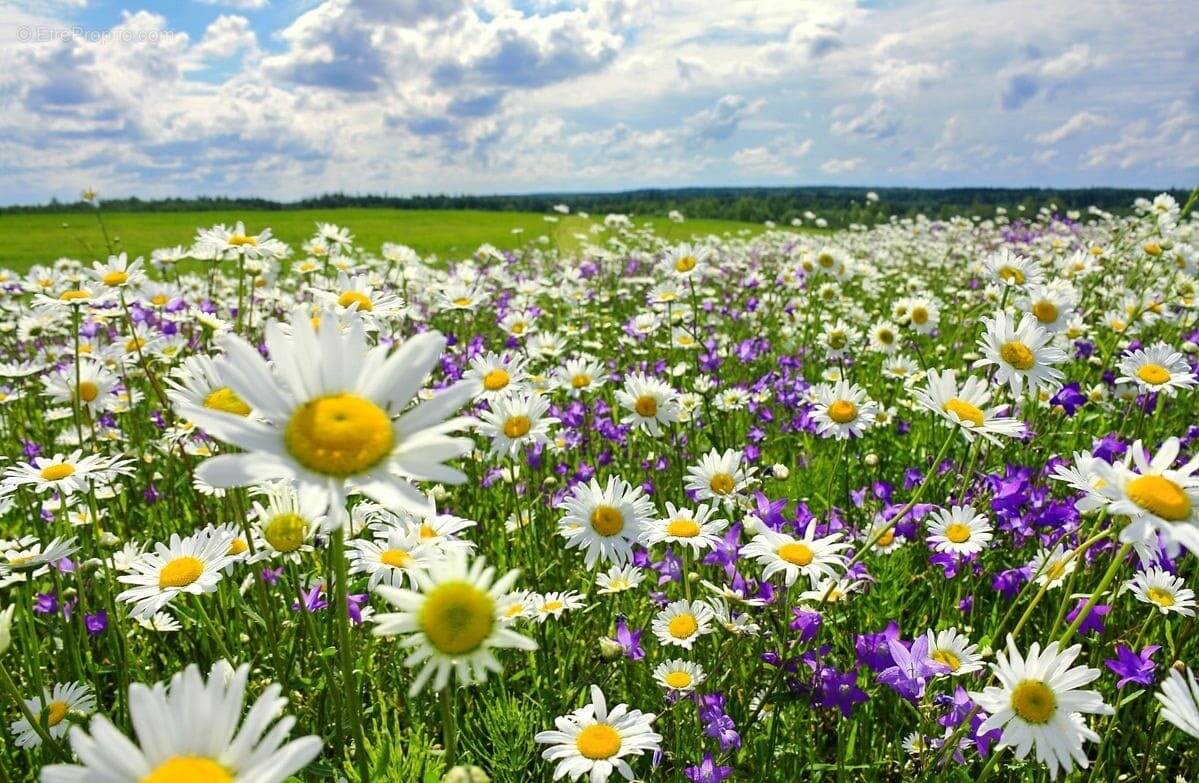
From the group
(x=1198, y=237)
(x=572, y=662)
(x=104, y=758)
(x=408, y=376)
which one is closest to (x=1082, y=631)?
(x=572, y=662)

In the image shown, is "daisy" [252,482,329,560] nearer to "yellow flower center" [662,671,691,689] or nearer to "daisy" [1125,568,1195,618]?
"yellow flower center" [662,671,691,689]

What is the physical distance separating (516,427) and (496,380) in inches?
23.5

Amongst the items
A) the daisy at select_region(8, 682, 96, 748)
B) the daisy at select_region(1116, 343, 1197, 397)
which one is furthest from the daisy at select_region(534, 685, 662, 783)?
the daisy at select_region(1116, 343, 1197, 397)

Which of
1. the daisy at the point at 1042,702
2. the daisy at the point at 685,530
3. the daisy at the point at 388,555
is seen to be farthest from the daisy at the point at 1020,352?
the daisy at the point at 388,555

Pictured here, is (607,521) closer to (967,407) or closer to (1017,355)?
(967,407)

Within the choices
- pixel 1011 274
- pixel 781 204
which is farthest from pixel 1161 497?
pixel 781 204

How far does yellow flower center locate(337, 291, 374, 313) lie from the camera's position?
361 centimetres

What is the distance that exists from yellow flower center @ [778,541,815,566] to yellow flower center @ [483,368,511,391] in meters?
1.94

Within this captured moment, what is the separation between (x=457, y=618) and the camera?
4.38ft

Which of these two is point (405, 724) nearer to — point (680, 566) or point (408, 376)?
point (680, 566)

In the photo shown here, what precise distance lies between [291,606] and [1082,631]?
3.40 m

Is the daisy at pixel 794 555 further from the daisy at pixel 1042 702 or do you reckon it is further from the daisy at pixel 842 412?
the daisy at pixel 842 412

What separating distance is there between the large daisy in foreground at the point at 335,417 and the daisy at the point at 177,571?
4.00ft

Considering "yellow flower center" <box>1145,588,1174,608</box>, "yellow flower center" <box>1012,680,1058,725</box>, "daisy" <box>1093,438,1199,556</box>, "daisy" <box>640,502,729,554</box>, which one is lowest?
"yellow flower center" <box>1145,588,1174,608</box>
